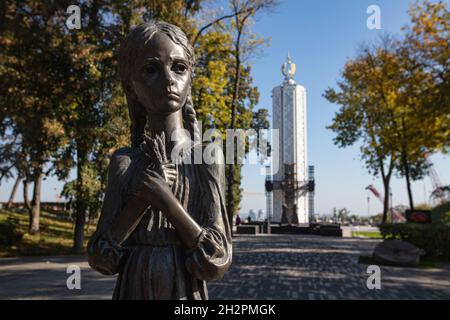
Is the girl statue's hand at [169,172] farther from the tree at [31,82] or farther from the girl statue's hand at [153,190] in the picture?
the tree at [31,82]

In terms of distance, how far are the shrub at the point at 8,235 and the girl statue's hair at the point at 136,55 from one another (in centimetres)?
1562

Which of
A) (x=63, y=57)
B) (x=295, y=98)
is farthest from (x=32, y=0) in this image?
(x=295, y=98)

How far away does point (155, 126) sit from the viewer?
248 centimetres

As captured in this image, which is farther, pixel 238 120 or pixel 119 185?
pixel 238 120

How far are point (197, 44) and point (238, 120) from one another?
5142 mm

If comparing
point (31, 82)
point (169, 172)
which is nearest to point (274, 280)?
point (169, 172)

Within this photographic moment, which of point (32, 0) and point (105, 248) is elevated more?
point (32, 0)

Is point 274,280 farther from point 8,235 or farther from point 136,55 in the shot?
point 8,235

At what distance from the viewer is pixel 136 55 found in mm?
2348

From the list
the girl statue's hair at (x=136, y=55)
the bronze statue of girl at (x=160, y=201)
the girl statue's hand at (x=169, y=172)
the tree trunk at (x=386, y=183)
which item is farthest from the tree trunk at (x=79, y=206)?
the tree trunk at (x=386, y=183)

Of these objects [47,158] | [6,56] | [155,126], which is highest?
[6,56]

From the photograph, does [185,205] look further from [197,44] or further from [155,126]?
[197,44]

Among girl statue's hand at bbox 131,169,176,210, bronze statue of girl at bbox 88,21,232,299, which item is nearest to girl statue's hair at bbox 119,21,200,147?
bronze statue of girl at bbox 88,21,232,299

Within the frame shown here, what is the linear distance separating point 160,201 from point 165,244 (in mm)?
305
